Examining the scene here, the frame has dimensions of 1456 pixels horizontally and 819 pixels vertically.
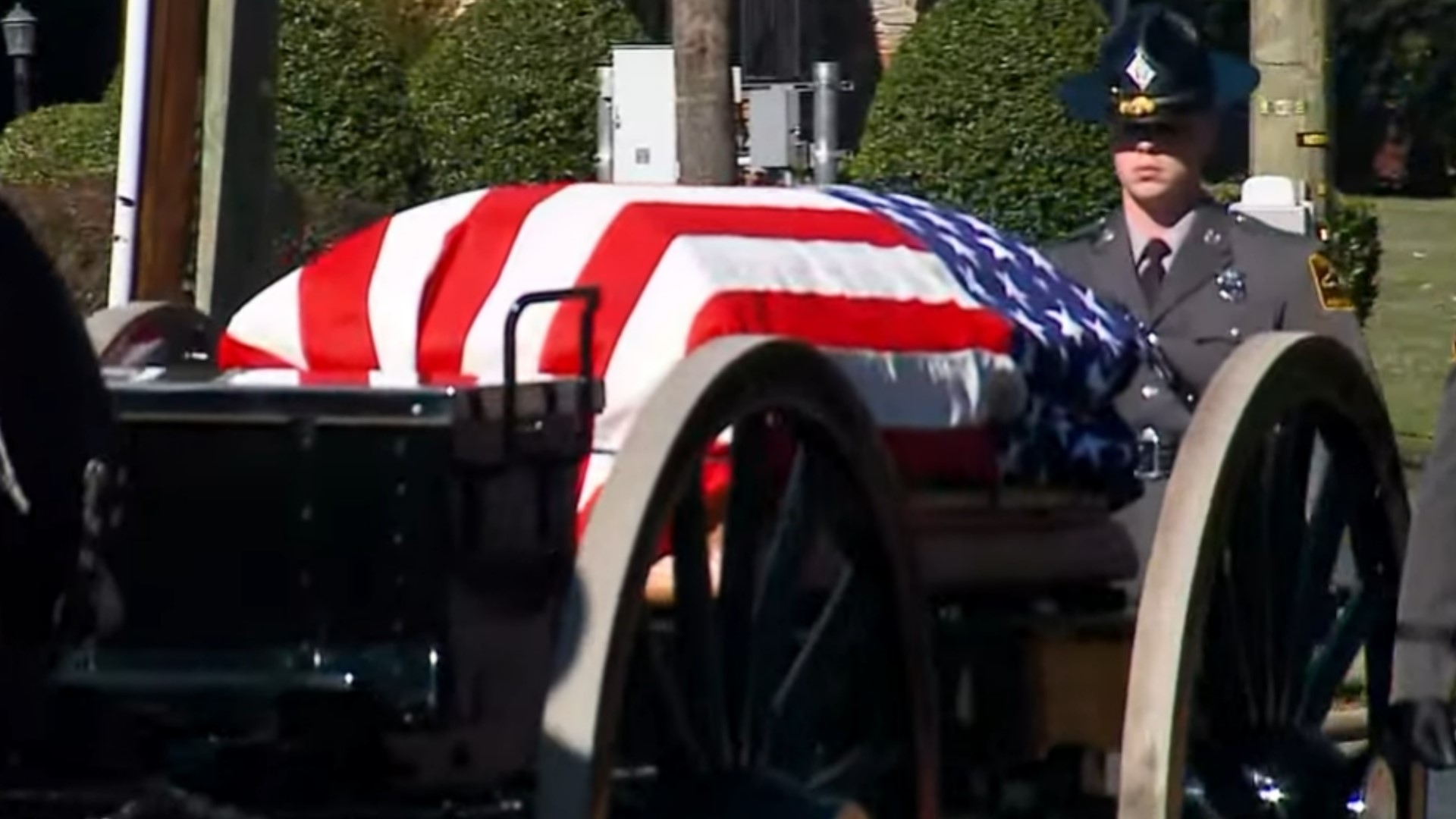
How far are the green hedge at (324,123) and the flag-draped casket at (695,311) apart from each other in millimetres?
11730

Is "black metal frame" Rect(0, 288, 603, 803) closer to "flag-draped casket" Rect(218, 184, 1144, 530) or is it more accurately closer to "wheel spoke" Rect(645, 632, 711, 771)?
"wheel spoke" Rect(645, 632, 711, 771)

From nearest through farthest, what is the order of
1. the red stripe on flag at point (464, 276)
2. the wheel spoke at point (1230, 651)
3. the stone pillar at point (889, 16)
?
1. the red stripe on flag at point (464, 276)
2. the wheel spoke at point (1230, 651)
3. the stone pillar at point (889, 16)

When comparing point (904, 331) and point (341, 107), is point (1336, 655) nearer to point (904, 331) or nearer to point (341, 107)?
point (904, 331)

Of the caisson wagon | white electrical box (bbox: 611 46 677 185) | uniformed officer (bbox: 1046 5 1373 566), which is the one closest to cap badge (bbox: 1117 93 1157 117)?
uniformed officer (bbox: 1046 5 1373 566)

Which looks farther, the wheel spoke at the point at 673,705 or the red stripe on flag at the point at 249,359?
the red stripe on flag at the point at 249,359

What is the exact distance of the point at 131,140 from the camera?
7625mm

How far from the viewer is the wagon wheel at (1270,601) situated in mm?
4789

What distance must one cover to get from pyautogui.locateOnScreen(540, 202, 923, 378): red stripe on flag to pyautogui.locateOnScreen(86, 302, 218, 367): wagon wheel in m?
0.88

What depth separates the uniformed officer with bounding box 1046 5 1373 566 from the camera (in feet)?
18.9

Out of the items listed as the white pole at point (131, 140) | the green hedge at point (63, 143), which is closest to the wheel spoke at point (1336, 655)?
the white pole at point (131, 140)

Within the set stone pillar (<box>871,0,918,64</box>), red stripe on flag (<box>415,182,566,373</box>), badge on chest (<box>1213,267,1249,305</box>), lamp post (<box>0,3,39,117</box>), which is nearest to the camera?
red stripe on flag (<box>415,182,566,373</box>)

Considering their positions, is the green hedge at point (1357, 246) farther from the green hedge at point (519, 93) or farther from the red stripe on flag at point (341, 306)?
the red stripe on flag at point (341, 306)

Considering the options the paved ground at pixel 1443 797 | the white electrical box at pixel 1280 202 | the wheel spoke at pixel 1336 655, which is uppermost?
the white electrical box at pixel 1280 202

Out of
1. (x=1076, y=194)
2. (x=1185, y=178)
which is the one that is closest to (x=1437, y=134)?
(x=1076, y=194)
